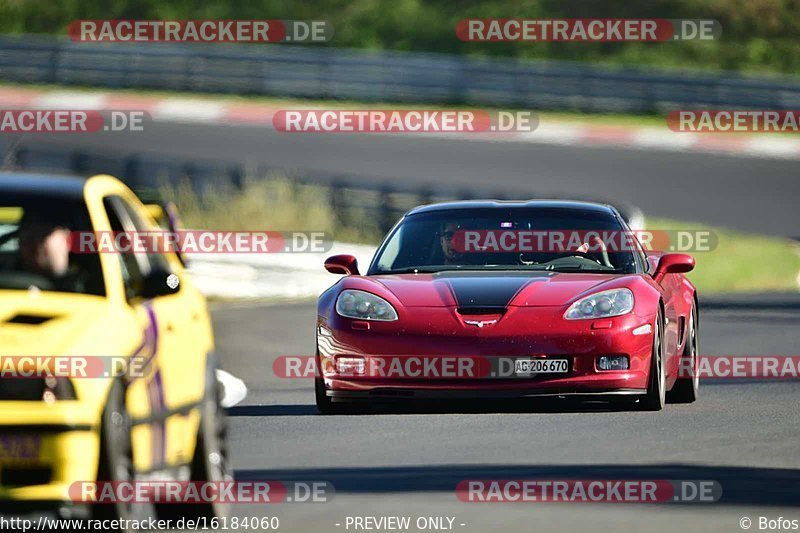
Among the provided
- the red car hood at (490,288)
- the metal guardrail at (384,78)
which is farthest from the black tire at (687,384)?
the metal guardrail at (384,78)

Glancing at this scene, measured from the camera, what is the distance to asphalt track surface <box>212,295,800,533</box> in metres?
7.75

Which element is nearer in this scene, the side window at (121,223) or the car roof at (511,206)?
the side window at (121,223)

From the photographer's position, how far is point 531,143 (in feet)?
110

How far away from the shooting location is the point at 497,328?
10.4 m

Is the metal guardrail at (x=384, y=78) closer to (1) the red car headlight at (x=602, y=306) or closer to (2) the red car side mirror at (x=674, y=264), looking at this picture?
(2) the red car side mirror at (x=674, y=264)

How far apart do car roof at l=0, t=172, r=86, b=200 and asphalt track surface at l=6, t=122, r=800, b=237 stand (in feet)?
65.6

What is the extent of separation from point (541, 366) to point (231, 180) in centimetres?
1514

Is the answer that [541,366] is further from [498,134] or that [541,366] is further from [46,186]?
[498,134]

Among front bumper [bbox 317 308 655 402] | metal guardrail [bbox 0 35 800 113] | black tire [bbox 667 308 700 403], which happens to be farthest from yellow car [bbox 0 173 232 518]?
metal guardrail [bbox 0 35 800 113]

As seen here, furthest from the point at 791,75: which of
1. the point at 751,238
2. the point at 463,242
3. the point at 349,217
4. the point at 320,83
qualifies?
the point at 463,242

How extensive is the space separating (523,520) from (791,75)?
135 ft

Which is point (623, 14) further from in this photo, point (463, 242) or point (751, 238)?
point (463, 242)

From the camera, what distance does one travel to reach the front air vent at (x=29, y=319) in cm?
668

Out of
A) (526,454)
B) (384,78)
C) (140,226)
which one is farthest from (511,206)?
(384,78)
